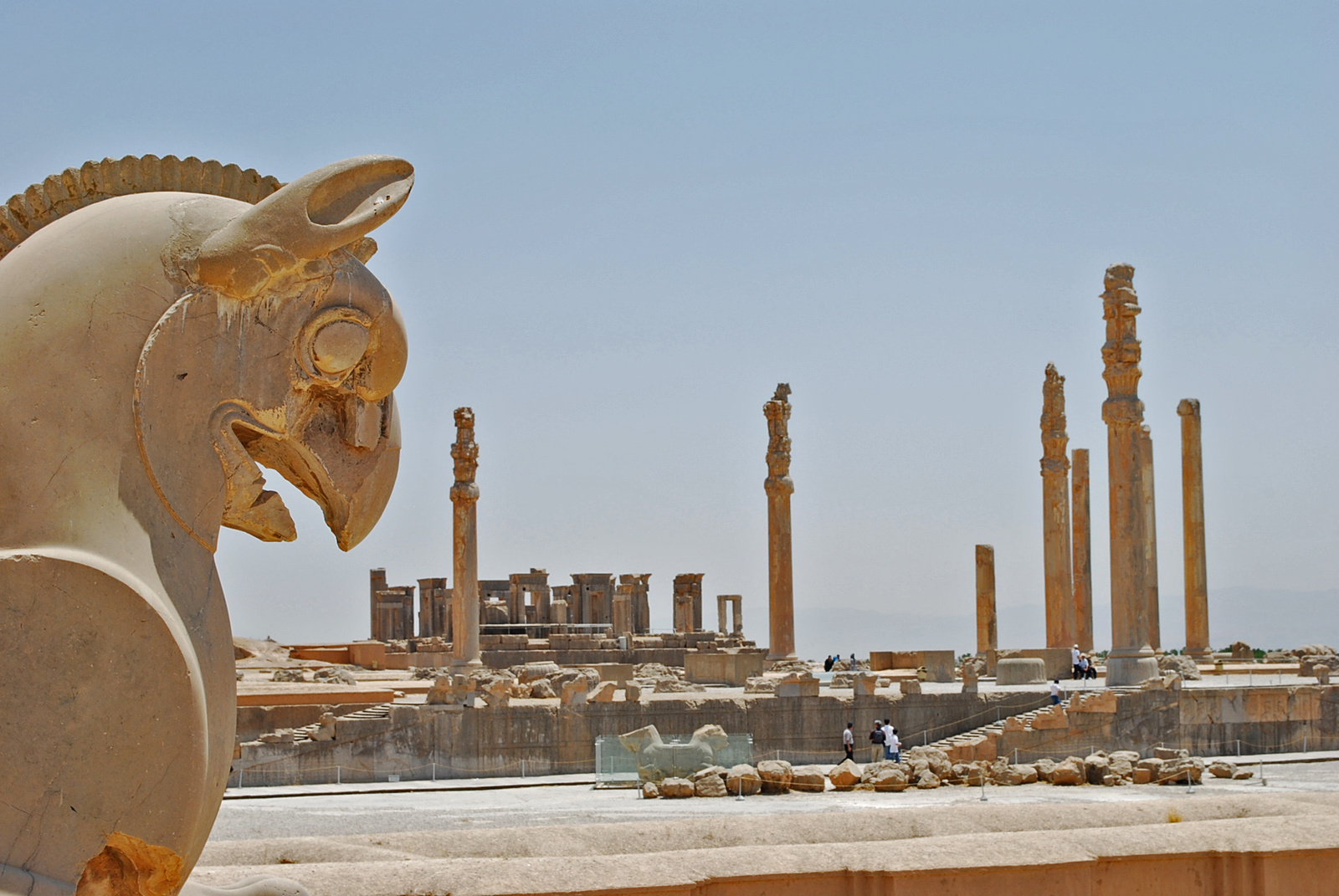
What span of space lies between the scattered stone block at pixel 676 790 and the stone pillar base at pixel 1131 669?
405 inches

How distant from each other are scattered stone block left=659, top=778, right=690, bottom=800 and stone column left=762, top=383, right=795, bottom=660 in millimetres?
17150

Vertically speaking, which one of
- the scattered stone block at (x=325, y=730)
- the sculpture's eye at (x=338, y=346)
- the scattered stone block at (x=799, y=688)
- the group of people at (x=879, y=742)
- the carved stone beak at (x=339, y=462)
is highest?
the sculpture's eye at (x=338, y=346)

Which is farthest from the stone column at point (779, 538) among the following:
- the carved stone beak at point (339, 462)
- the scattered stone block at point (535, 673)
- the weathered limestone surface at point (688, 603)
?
the carved stone beak at point (339, 462)

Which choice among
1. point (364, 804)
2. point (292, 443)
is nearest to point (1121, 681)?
point (364, 804)

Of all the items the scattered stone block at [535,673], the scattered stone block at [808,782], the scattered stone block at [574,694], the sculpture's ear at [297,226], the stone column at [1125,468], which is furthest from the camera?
the scattered stone block at [535,673]

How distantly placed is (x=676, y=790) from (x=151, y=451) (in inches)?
527

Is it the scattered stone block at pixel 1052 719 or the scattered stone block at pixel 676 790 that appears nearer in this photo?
the scattered stone block at pixel 676 790

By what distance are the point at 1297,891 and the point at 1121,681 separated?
1944cm

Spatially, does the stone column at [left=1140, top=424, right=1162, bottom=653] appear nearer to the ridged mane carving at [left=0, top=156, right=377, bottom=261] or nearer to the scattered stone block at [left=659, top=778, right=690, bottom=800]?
the scattered stone block at [left=659, top=778, right=690, bottom=800]

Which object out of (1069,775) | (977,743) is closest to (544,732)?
(977,743)

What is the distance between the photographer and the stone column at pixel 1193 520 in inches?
1404

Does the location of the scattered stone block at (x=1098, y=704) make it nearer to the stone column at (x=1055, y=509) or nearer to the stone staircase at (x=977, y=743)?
the stone staircase at (x=977, y=743)

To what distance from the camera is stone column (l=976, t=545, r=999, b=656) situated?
35.3 meters

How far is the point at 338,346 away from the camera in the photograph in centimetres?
258
